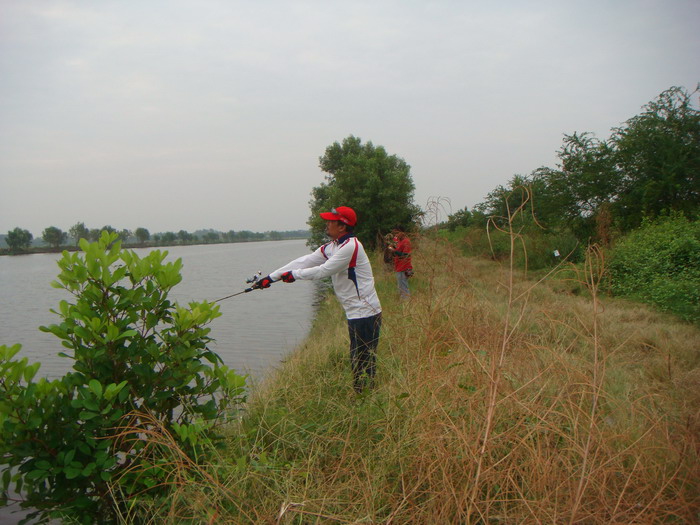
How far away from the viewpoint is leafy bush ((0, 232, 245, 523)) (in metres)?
2.77

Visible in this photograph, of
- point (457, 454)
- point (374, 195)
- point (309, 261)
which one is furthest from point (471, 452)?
point (374, 195)

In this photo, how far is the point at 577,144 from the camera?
1595 cm

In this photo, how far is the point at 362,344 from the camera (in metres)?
4.55

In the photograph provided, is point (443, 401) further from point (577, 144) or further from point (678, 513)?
point (577, 144)

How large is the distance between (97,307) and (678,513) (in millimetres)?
3396

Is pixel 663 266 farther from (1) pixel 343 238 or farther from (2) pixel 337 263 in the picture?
(2) pixel 337 263

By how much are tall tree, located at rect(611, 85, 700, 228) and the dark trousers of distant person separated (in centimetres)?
1081

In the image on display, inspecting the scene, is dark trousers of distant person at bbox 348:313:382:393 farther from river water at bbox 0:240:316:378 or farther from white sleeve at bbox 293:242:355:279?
river water at bbox 0:240:316:378

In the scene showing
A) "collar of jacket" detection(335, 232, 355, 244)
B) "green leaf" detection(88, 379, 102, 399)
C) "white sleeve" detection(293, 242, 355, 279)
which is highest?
"collar of jacket" detection(335, 232, 355, 244)

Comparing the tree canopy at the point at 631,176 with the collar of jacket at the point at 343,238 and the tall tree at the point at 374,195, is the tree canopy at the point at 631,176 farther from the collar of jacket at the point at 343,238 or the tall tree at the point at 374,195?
the tall tree at the point at 374,195

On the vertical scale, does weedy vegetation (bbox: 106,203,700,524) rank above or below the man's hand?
below

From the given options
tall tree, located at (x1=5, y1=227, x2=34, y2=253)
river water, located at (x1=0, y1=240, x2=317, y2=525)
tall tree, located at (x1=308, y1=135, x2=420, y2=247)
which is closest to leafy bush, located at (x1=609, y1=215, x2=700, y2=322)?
river water, located at (x1=0, y1=240, x2=317, y2=525)

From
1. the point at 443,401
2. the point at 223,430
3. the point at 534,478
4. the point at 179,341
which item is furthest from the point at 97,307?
the point at 534,478

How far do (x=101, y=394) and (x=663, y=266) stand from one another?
10756 millimetres
